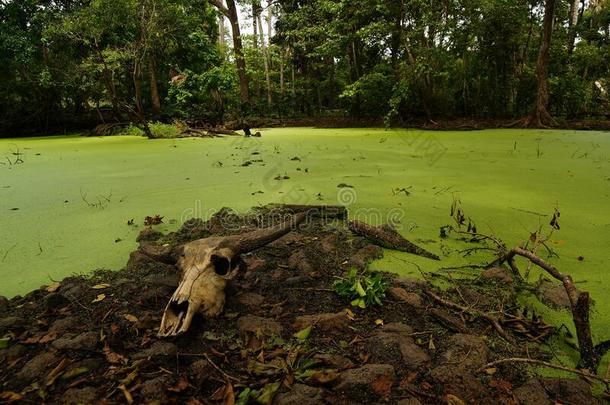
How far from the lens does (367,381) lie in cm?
75

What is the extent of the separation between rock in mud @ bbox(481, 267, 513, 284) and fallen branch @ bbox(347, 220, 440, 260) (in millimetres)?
190

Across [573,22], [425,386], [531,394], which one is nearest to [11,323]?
[425,386]

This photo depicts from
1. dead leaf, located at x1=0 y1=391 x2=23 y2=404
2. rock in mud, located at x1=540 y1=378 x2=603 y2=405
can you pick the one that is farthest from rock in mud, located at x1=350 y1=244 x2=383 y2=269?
dead leaf, located at x1=0 y1=391 x2=23 y2=404

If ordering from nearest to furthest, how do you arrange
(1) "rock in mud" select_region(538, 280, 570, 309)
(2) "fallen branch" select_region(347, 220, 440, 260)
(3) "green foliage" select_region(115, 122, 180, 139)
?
1. (1) "rock in mud" select_region(538, 280, 570, 309)
2. (2) "fallen branch" select_region(347, 220, 440, 260)
3. (3) "green foliage" select_region(115, 122, 180, 139)

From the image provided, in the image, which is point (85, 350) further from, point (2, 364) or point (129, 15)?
point (129, 15)

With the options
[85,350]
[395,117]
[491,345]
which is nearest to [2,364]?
[85,350]

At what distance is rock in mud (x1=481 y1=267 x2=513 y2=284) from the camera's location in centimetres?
115

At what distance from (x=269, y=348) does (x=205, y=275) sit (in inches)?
11.8

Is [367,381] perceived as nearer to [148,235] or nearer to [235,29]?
[148,235]

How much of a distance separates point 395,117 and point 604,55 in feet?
15.0

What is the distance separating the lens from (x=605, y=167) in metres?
2.79

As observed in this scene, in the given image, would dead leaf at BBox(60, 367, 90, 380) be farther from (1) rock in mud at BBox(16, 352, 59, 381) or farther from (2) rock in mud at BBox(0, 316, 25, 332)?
(2) rock in mud at BBox(0, 316, 25, 332)

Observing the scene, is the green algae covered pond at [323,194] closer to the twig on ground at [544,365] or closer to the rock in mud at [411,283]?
the rock in mud at [411,283]

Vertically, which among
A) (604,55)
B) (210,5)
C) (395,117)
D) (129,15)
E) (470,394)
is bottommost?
(470,394)
